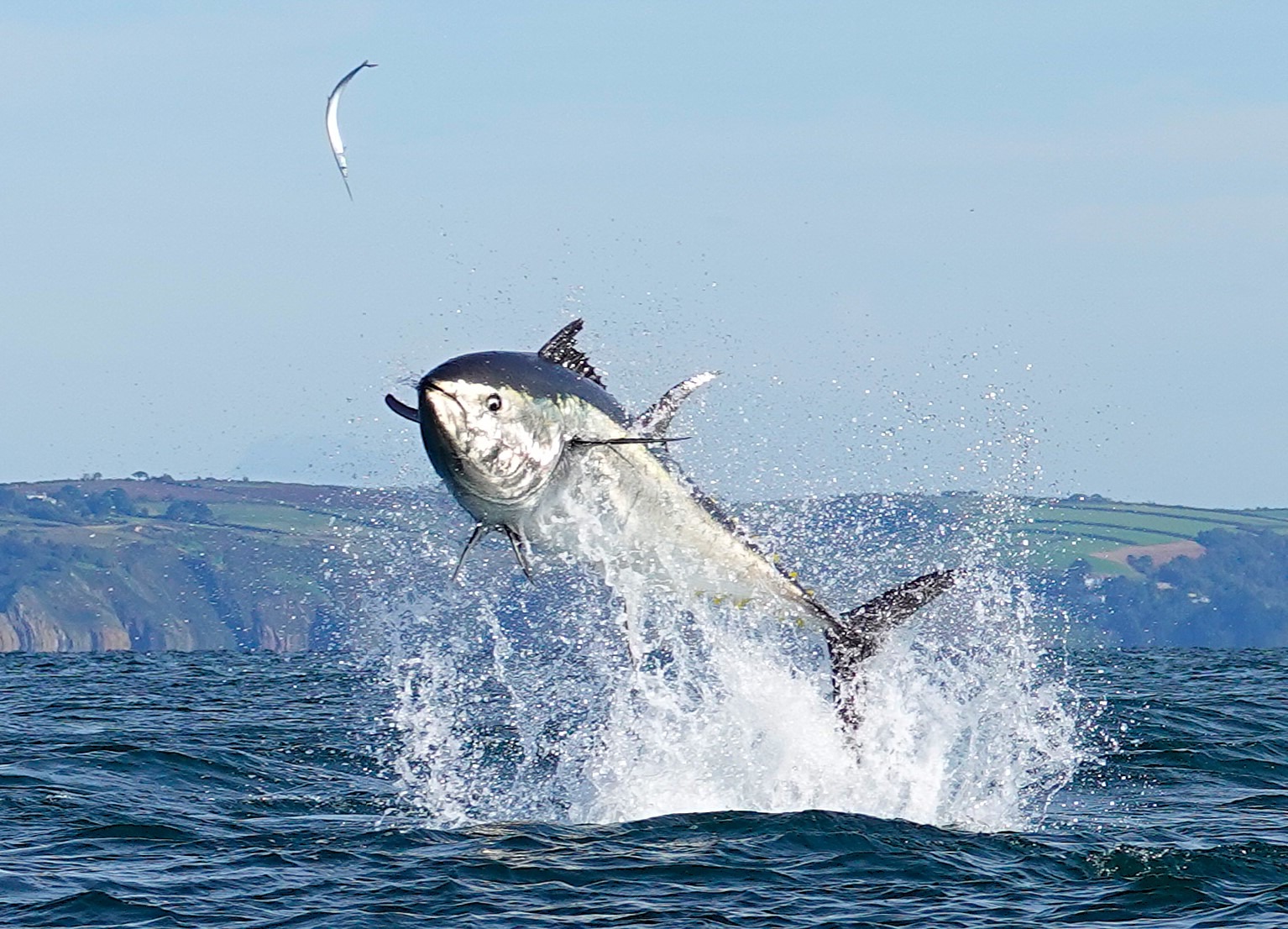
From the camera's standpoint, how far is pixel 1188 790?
57.5 ft

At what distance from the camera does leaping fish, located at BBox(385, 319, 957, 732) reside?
34.9ft

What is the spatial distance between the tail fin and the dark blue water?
1.17 meters

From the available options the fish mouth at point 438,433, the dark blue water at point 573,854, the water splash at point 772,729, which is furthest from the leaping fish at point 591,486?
the dark blue water at point 573,854

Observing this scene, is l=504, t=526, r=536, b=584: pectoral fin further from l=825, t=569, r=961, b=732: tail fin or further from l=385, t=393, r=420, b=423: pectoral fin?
l=825, t=569, r=961, b=732: tail fin

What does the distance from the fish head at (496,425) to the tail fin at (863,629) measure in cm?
369

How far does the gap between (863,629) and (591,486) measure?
129 inches

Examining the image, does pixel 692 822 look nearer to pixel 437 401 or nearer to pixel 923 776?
pixel 923 776

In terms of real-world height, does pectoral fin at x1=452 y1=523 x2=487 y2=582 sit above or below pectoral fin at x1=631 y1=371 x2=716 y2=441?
below

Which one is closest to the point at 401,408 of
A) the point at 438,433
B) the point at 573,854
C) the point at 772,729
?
the point at 438,433

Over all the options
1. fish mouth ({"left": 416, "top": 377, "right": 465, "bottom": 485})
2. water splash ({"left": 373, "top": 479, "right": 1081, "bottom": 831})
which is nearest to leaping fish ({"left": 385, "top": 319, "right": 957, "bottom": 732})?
fish mouth ({"left": 416, "top": 377, "right": 465, "bottom": 485})

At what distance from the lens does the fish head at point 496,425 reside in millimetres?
10461

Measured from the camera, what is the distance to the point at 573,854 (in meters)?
13.4

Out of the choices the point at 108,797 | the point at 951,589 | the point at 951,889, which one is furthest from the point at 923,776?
the point at 108,797

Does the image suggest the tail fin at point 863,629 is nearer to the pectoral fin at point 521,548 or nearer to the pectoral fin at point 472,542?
the pectoral fin at point 521,548
